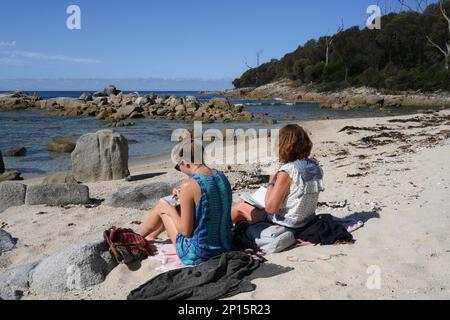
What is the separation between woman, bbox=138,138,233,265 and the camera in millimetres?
4238

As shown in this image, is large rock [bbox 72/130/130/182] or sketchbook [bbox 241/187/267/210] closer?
sketchbook [bbox 241/187/267/210]

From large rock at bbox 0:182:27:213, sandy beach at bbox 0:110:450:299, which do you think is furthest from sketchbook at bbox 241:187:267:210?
large rock at bbox 0:182:27:213

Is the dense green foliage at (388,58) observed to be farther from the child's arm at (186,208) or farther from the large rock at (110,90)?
the child's arm at (186,208)

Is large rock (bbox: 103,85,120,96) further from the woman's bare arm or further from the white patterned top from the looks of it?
the woman's bare arm

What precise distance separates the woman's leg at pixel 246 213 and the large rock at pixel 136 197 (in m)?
2.29

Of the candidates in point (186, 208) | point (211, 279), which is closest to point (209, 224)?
Result: point (186, 208)

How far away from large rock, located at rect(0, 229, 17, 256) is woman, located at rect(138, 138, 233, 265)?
2.12 meters

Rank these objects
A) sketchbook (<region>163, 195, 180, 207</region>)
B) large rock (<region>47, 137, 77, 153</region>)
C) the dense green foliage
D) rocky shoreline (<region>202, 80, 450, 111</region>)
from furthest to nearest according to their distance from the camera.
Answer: the dense green foliage → rocky shoreline (<region>202, 80, 450, 111</region>) → large rock (<region>47, 137, 77, 153</region>) → sketchbook (<region>163, 195, 180, 207</region>)

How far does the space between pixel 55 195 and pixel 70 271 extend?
3.60 m

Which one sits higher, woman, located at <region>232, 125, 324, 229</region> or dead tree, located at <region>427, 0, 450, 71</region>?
dead tree, located at <region>427, 0, 450, 71</region>

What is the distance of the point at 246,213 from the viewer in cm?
506

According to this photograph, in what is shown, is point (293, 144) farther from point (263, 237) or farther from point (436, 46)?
point (436, 46)

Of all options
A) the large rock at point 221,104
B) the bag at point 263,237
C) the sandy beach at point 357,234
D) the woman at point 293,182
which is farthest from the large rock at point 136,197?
the large rock at point 221,104

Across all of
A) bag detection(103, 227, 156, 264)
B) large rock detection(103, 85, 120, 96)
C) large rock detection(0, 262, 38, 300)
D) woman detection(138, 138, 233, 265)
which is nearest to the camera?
large rock detection(0, 262, 38, 300)
